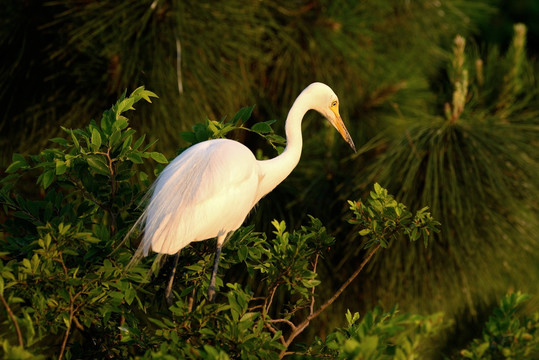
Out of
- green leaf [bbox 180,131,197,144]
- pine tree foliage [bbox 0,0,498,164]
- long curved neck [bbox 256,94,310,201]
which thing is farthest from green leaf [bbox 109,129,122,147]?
pine tree foliage [bbox 0,0,498,164]

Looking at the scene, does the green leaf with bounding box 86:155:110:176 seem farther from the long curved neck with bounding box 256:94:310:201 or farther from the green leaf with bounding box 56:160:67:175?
the long curved neck with bounding box 256:94:310:201

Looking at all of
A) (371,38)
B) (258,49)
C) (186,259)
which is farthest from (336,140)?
(186,259)

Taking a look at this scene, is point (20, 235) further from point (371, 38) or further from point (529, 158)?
point (371, 38)

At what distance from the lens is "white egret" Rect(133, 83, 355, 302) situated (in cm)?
117

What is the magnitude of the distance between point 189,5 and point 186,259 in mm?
1200

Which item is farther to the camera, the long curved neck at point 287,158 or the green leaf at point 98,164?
the long curved neck at point 287,158

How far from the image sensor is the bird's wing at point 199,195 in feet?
3.87

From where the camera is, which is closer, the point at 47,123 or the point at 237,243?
the point at 237,243

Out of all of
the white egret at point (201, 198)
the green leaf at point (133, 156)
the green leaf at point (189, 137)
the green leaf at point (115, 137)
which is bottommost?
the white egret at point (201, 198)

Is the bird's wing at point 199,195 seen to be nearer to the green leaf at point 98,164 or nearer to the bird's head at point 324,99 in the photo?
the green leaf at point 98,164

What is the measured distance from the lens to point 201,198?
1.24 meters

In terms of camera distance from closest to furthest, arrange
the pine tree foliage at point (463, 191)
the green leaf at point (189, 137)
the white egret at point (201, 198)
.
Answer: the white egret at point (201, 198) → the green leaf at point (189, 137) → the pine tree foliage at point (463, 191)

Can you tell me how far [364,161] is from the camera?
234 centimetres

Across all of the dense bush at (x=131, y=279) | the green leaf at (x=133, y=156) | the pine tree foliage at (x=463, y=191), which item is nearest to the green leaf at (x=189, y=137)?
the dense bush at (x=131, y=279)
